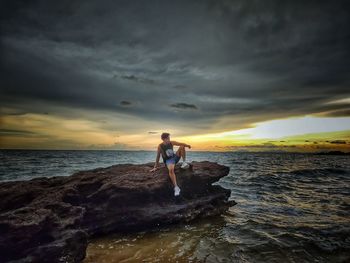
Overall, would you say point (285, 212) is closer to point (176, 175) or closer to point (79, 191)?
point (176, 175)

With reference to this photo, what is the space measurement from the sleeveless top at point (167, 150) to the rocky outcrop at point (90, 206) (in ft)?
2.74

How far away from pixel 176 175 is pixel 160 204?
5.52ft

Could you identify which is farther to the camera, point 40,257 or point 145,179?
point 145,179

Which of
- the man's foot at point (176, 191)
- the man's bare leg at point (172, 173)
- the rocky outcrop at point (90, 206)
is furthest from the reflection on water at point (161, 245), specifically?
the man's bare leg at point (172, 173)

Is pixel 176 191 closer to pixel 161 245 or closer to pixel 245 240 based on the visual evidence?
pixel 161 245

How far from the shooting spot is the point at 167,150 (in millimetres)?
11516

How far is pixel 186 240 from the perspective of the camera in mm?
8742

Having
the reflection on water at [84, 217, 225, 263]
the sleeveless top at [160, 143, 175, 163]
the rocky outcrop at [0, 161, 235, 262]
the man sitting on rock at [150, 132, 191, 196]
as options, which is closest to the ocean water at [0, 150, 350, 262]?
the reflection on water at [84, 217, 225, 263]

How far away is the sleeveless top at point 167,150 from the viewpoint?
1146cm

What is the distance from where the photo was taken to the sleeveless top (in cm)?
1146

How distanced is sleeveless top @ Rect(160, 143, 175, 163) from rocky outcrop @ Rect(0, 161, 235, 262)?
837 mm

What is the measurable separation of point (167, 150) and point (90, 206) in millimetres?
4156

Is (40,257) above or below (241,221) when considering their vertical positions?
above

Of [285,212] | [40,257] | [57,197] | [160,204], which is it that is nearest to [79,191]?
[57,197]
